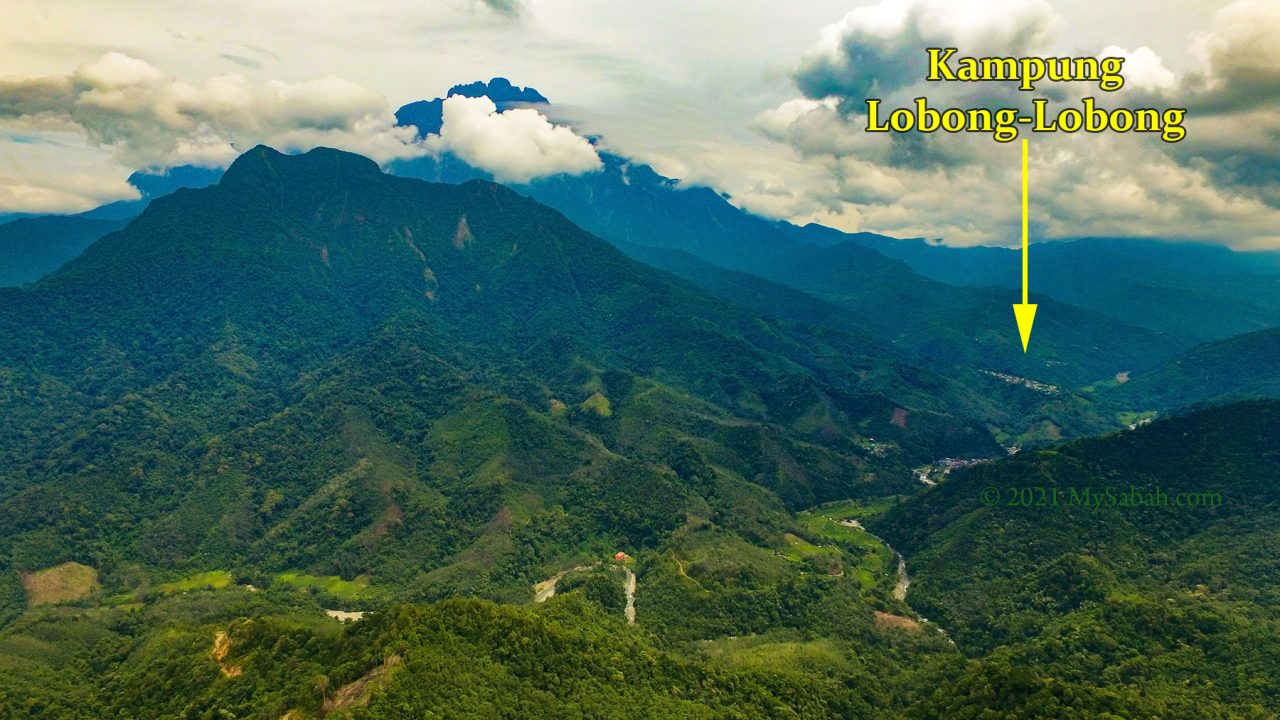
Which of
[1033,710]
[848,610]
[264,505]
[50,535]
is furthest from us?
[264,505]

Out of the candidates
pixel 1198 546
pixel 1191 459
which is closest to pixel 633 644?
pixel 1198 546

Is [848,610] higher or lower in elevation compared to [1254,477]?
lower

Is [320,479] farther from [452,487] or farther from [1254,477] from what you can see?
[1254,477]

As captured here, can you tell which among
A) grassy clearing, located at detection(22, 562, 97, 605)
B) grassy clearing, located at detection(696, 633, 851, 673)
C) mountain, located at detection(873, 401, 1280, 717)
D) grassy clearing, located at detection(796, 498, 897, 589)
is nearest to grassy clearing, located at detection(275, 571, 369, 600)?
grassy clearing, located at detection(22, 562, 97, 605)
